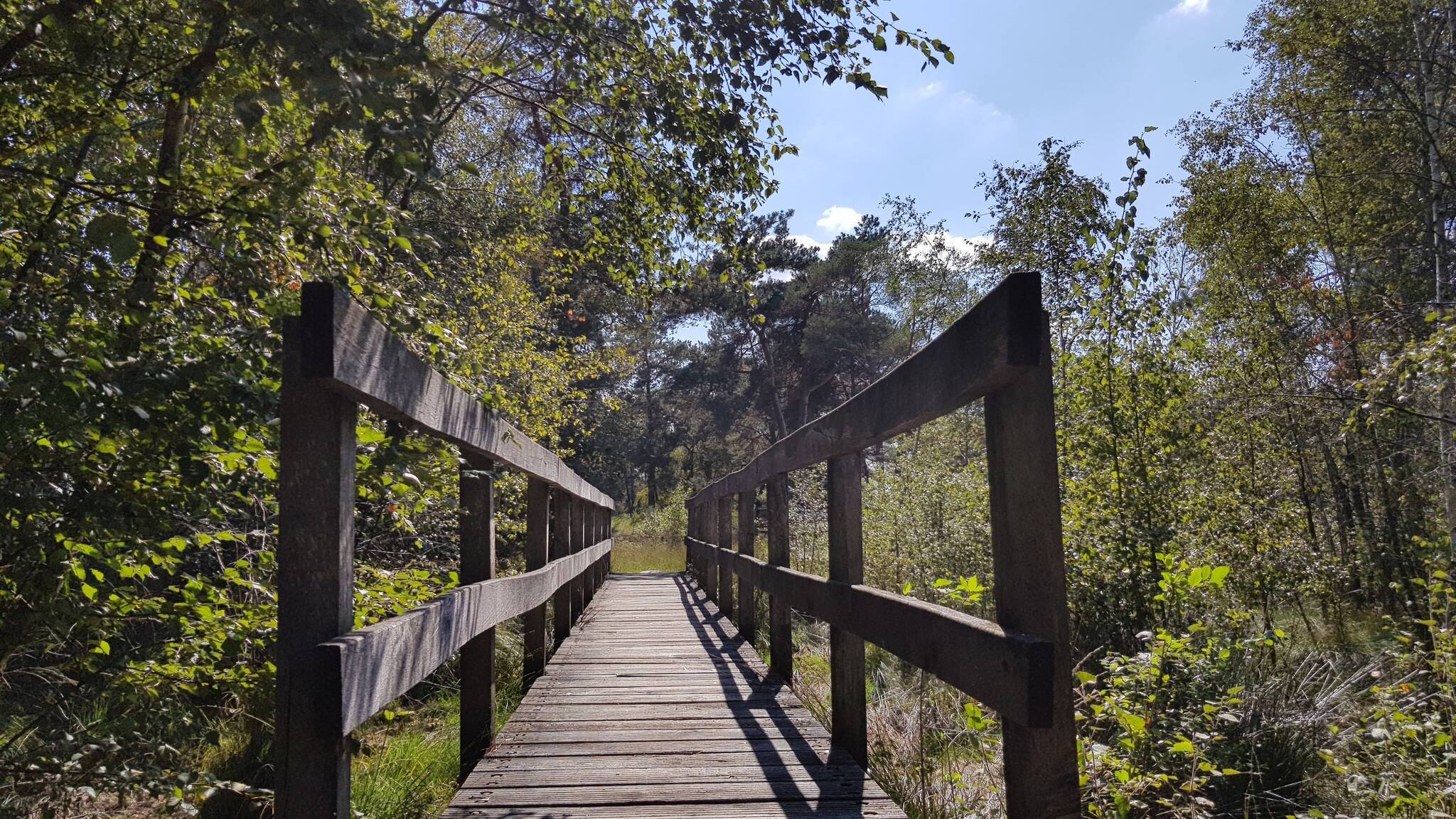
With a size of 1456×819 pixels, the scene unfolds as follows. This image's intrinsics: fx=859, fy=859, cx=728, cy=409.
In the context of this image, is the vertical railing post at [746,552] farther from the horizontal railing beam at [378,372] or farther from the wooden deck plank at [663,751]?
the horizontal railing beam at [378,372]

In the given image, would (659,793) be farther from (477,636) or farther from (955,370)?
(955,370)

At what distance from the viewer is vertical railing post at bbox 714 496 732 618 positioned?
7176 millimetres

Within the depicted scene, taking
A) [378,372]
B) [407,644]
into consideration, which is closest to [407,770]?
[407,644]

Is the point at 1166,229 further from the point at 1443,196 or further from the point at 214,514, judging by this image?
the point at 214,514

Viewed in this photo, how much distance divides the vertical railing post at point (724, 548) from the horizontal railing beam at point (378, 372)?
4.46 metres

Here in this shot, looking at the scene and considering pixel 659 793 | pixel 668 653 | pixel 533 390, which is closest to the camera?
pixel 659 793

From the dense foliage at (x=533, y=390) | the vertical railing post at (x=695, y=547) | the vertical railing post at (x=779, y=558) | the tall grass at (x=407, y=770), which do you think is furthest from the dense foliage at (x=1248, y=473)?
the tall grass at (x=407, y=770)

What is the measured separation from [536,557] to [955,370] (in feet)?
10.9

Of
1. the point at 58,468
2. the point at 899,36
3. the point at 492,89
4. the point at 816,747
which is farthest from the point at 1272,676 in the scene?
the point at 58,468

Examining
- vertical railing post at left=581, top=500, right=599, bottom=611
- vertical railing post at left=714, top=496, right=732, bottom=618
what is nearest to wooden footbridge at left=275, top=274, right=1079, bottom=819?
vertical railing post at left=714, top=496, right=732, bottom=618

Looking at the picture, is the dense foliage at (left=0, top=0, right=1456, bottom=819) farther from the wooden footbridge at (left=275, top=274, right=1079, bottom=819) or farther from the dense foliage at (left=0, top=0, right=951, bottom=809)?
the wooden footbridge at (left=275, top=274, right=1079, bottom=819)

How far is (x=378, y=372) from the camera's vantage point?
1740 millimetres

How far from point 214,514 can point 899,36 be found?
3.32 m

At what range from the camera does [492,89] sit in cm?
461
